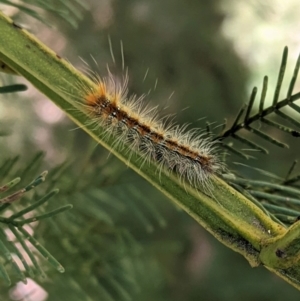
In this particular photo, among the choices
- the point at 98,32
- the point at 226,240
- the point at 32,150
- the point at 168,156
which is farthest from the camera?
the point at 98,32

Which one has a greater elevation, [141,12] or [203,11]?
[203,11]

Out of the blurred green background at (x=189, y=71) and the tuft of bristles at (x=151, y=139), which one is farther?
the blurred green background at (x=189, y=71)

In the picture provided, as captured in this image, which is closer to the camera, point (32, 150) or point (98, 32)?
point (32, 150)

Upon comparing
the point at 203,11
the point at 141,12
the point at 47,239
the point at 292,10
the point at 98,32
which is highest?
the point at 292,10

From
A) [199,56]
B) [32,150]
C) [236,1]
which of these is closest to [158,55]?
[199,56]

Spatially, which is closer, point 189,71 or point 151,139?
point 151,139

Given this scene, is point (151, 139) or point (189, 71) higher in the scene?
point (189, 71)

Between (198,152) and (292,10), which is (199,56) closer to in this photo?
(292,10)

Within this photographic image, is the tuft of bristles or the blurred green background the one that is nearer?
the tuft of bristles
